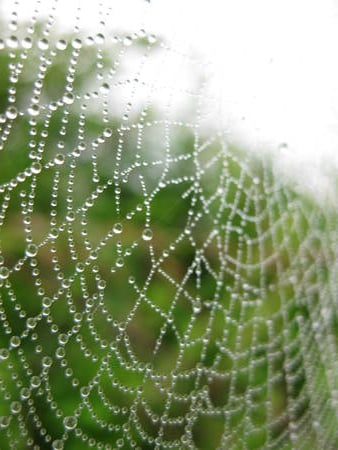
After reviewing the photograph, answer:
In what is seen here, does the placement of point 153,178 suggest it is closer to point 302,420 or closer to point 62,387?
point 62,387

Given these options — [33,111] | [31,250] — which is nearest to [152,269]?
[31,250]

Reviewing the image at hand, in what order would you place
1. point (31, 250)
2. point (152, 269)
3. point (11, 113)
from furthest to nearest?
point (152, 269) → point (31, 250) → point (11, 113)

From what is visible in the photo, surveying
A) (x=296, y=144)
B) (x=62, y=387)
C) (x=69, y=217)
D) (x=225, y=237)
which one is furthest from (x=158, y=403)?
(x=296, y=144)

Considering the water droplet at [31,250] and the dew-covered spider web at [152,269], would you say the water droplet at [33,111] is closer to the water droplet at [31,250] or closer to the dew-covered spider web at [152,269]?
the dew-covered spider web at [152,269]

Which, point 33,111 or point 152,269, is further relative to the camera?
point 152,269

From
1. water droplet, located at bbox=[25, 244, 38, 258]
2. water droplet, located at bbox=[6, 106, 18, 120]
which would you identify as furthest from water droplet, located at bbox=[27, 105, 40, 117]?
water droplet, located at bbox=[25, 244, 38, 258]

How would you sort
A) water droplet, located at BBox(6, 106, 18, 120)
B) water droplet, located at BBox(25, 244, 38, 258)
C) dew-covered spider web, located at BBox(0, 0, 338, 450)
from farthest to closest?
dew-covered spider web, located at BBox(0, 0, 338, 450)
water droplet, located at BBox(25, 244, 38, 258)
water droplet, located at BBox(6, 106, 18, 120)

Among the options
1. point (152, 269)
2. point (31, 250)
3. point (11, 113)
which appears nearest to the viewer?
point (11, 113)

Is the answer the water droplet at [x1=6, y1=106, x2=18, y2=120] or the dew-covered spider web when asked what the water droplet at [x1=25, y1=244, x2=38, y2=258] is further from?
the water droplet at [x1=6, y1=106, x2=18, y2=120]

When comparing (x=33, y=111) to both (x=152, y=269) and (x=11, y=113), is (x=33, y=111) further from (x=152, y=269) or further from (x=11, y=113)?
(x=152, y=269)

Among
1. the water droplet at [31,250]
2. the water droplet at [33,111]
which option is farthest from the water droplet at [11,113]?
the water droplet at [31,250]
